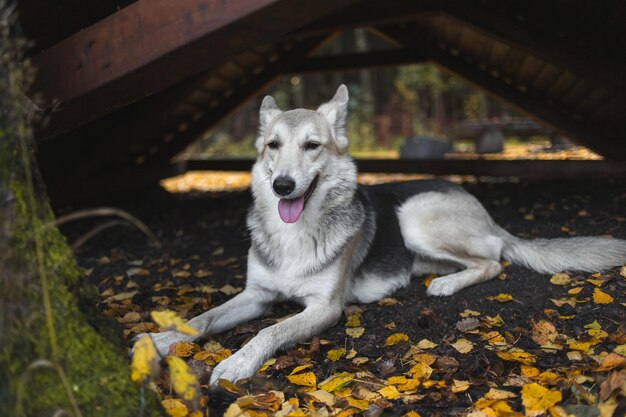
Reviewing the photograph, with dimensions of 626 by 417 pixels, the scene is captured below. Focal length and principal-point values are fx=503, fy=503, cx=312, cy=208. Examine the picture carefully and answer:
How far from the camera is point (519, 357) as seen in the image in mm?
2434

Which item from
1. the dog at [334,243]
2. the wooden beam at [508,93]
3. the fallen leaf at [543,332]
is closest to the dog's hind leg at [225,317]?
the dog at [334,243]

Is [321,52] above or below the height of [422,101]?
above

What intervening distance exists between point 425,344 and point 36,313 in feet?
6.30

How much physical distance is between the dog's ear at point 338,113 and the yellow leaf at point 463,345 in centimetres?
145

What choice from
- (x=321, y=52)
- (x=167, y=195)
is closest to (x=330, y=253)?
(x=167, y=195)

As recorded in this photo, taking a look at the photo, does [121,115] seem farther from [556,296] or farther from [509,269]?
[556,296]

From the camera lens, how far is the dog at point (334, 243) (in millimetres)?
2941

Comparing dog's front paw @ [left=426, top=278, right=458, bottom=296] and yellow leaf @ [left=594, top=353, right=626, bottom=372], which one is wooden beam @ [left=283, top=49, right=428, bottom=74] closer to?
dog's front paw @ [left=426, top=278, right=458, bottom=296]

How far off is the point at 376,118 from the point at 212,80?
10.4m

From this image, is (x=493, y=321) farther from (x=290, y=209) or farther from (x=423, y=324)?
(x=290, y=209)

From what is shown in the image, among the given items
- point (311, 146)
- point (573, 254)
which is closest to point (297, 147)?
point (311, 146)

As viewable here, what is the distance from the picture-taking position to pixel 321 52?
17.3m

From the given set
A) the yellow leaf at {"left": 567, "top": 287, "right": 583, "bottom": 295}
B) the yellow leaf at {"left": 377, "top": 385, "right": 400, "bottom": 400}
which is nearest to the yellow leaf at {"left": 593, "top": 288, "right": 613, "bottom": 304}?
the yellow leaf at {"left": 567, "top": 287, "right": 583, "bottom": 295}

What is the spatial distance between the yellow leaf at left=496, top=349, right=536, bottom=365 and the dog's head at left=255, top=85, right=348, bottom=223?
1.32 meters
